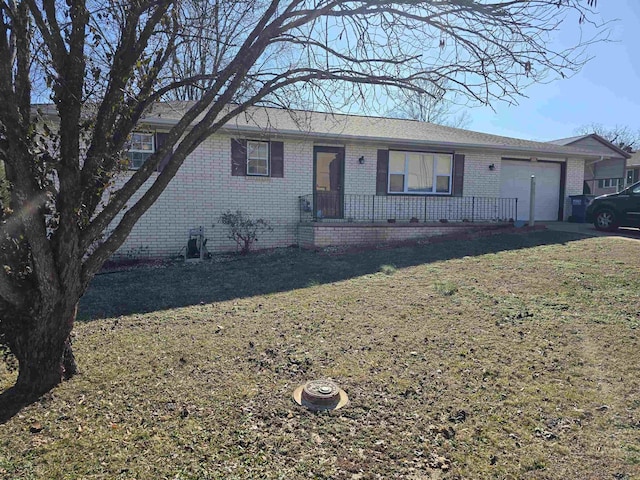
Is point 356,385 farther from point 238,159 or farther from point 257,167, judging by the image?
point 257,167

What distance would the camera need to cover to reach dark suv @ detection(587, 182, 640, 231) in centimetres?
1138

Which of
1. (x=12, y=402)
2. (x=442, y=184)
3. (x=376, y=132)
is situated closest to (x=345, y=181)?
(x=376, y=132)

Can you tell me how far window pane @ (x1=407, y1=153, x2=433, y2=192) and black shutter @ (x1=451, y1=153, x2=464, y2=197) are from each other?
0.79 meters

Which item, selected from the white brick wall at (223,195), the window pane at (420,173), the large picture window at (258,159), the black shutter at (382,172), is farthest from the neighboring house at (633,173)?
the large picture window at (258,159)

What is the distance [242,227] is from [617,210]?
10.3 metres

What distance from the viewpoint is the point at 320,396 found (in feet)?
10.8

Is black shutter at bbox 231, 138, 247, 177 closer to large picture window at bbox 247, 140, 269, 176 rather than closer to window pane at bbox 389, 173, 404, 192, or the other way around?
large picture window at bbox 247, 140, 269, 176

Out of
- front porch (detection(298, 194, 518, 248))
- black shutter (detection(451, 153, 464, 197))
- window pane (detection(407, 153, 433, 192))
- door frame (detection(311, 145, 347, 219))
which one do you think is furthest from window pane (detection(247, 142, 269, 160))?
black shutter (detection(451, 153, 464, 197))

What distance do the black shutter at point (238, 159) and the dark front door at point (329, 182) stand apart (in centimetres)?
208

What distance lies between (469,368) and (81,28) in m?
4.21

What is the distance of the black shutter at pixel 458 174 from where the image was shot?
13.4 meters

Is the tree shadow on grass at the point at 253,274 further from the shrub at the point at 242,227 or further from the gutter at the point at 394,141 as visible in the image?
the gutter at the point at 394,141

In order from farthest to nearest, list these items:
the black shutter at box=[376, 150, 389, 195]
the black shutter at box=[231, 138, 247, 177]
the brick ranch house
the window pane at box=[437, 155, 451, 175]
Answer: the window pane at box=[437, 155, 451, 175]
the black shutter at box=[376, 150, 389, 195]
the black shutter at box=[231, 138, 247, 177]
the brick ranch house

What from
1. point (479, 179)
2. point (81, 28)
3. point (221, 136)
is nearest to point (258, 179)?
point (221, 136)
